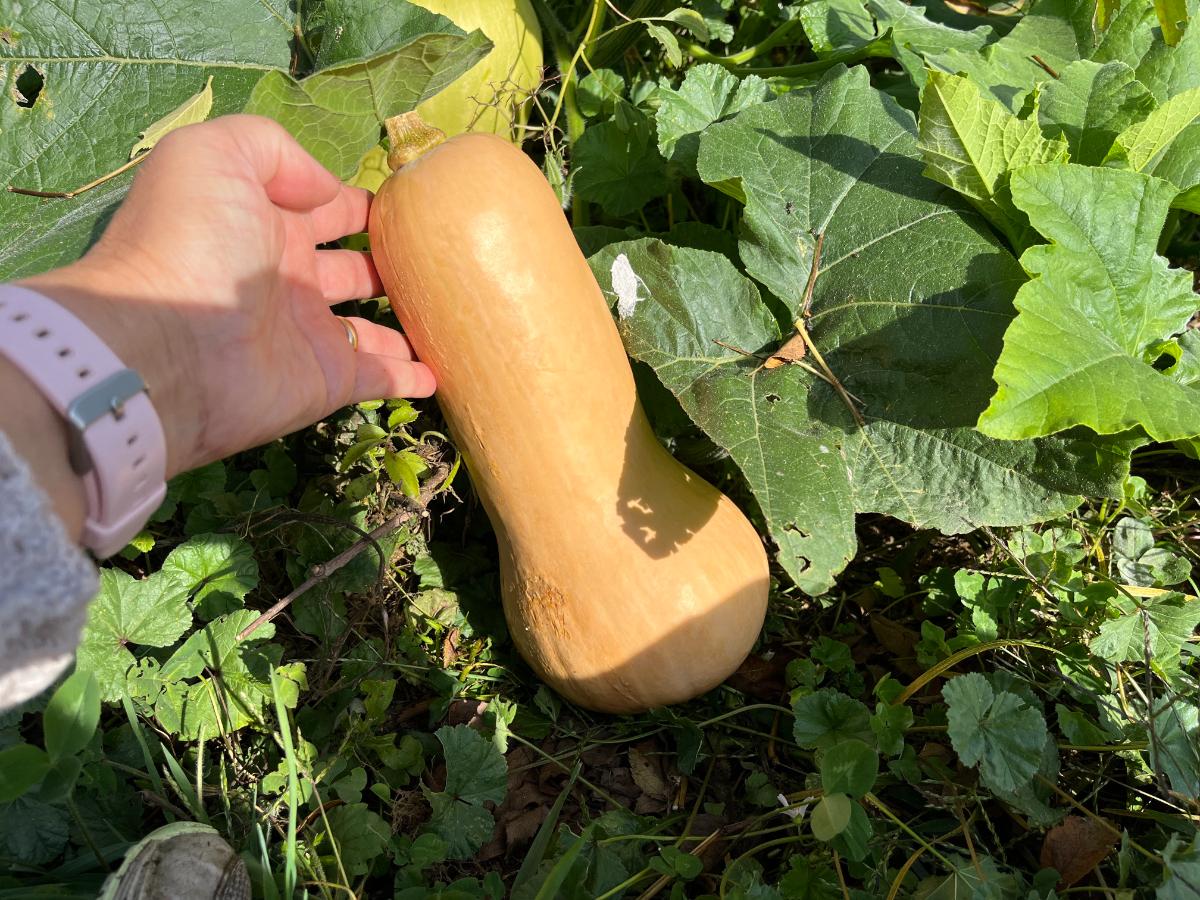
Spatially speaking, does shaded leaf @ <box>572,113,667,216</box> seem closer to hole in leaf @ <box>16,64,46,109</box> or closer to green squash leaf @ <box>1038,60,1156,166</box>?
green squash leaf @ <box>1038,60,1156,166</box>

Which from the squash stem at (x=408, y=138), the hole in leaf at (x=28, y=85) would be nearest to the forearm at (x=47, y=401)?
the squash stem at (x=408, y=138)

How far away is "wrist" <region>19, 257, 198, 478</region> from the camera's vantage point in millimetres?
1139

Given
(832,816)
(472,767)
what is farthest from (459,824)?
(832,816)

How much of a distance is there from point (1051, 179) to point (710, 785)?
1060 mm

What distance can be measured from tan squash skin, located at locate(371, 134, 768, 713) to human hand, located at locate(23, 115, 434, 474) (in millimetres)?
131

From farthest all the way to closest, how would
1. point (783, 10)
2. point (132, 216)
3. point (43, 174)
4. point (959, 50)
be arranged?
point (783, 10), point (959, 50), point (43, 174), point (132, 216)

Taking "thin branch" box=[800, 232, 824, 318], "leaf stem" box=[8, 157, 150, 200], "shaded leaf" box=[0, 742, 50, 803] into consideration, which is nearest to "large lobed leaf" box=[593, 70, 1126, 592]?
"thin branch" box=[800, 232, 824, 318]

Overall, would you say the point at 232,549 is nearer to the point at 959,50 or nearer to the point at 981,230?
the point at 981,230

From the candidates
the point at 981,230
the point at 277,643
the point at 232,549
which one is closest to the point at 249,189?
the point at 232,549

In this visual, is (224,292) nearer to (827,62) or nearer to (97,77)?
(97,77)

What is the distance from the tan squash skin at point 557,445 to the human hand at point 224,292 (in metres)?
0.13

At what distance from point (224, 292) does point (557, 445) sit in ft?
1.76

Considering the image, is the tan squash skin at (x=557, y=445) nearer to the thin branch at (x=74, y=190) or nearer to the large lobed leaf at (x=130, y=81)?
the large lobed leaf at (x=130, y=81)

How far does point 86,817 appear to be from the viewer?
1.39 meters
